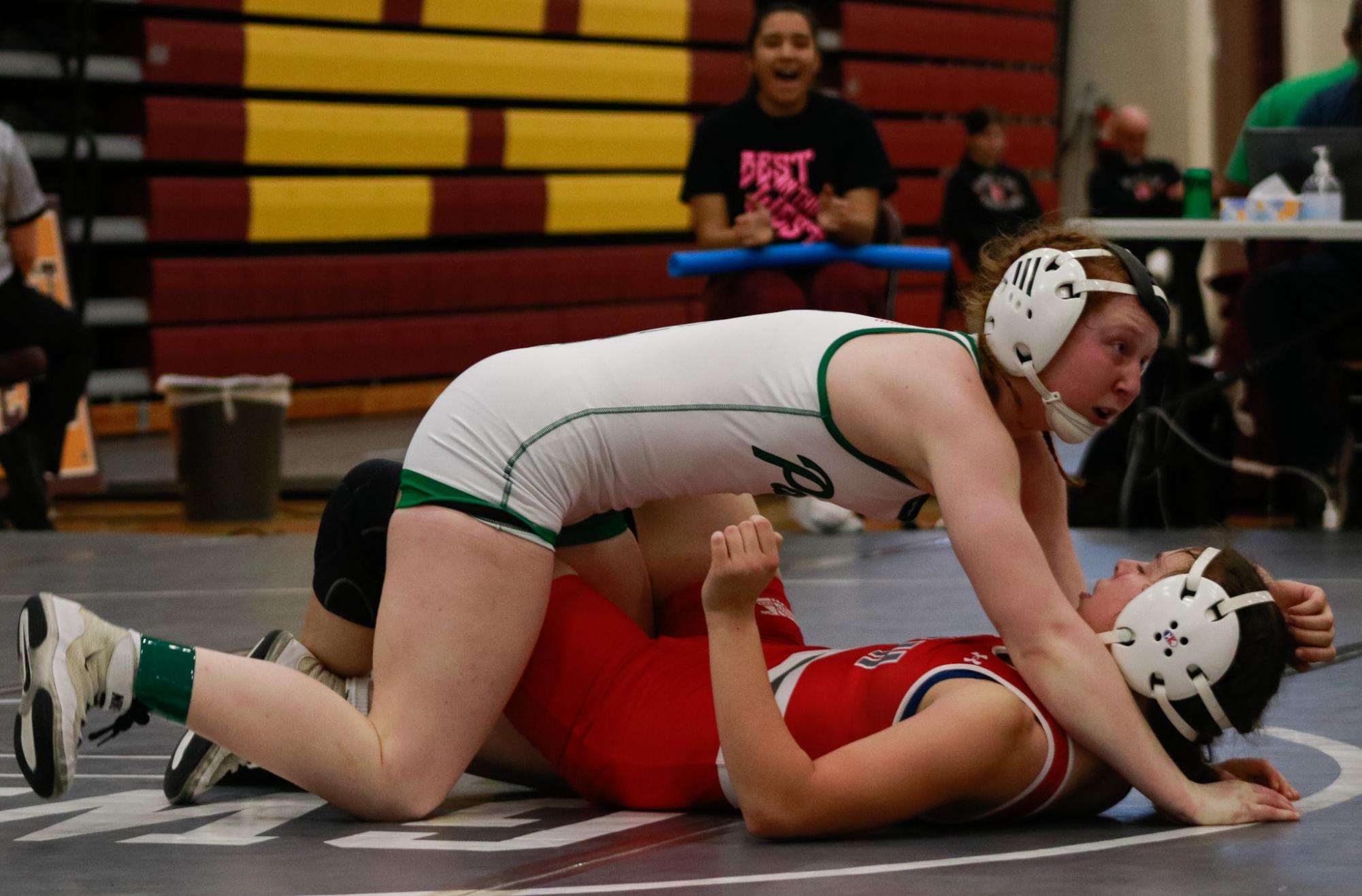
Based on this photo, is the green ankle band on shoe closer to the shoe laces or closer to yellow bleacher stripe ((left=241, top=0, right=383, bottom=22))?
the shoe laces

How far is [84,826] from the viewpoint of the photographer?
1.95 meters

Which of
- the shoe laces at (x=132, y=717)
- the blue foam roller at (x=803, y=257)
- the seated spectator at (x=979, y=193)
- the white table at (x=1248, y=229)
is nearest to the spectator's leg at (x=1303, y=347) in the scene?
the white table at (x=1248, y=229)

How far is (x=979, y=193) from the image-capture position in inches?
360

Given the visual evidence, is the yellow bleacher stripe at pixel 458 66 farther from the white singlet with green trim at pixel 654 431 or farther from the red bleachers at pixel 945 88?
the white singlet with green trim at pixel 654 431

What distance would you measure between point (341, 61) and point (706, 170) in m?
4.06

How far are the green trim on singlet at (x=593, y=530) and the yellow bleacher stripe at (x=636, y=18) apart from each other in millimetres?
7779

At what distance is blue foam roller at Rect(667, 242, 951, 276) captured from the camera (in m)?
4.59

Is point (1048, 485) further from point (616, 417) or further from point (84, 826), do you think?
point (84, 826)

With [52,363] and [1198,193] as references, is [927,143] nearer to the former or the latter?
[1198,193]

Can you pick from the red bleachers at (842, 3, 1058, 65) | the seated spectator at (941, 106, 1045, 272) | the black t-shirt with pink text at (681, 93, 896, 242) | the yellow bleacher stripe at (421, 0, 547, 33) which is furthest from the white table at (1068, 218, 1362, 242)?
the red bleachers at (842, 3, 1058, 65)

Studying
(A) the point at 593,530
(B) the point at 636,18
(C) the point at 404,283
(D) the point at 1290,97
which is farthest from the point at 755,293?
(B) the point at 636,18

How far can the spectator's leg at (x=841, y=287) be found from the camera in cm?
473

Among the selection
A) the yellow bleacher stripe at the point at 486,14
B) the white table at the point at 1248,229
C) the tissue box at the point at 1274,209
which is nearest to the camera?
the white table at the point at 1248,229

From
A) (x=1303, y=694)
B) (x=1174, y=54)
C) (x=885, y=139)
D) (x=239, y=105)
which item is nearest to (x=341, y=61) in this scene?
(x=239, y=105)
